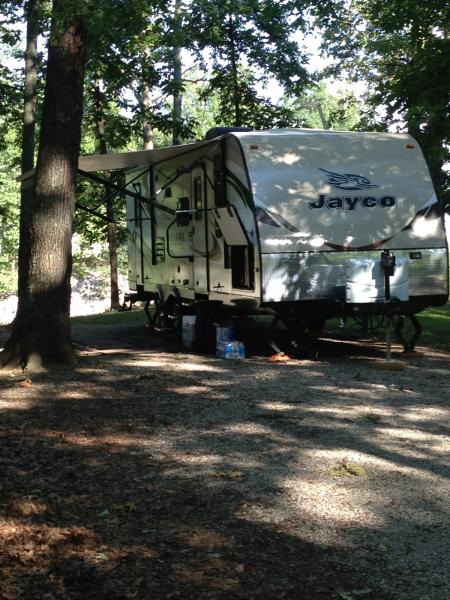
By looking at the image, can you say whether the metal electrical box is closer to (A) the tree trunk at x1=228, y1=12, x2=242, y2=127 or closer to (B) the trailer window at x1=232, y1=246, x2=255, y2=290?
(B) the trailer window at x1=232, y1=246, x2=255, y2=290

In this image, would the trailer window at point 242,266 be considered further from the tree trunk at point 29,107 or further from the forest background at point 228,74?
the tree trunk at point 29,107

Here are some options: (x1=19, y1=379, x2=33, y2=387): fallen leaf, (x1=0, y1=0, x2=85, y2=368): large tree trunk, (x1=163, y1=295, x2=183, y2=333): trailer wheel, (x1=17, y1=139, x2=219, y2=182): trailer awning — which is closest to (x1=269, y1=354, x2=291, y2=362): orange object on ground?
(x1=0, y1=0, x2=85, y2=368): large tree trunk

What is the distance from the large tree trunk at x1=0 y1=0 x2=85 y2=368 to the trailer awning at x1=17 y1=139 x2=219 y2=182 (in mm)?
2805

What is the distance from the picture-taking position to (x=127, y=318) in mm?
19422

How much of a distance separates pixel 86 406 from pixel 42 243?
9.34 feet

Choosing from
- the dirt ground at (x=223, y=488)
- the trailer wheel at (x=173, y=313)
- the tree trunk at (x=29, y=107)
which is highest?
the tree trunk at (x=29, y=107)

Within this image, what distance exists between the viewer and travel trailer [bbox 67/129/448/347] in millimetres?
10664

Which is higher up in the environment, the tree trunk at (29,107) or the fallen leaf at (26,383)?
the tree trunk at (29,107)

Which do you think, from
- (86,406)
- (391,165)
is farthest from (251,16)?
(86,406)

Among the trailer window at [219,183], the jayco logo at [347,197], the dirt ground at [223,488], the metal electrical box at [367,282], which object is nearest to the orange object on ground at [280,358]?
the metal electrical box at [367,282]

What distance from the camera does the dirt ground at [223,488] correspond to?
150 inches

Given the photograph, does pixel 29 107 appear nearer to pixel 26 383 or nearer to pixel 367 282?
pixel 367 282

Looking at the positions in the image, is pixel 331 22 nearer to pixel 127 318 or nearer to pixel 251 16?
pixel 251 16

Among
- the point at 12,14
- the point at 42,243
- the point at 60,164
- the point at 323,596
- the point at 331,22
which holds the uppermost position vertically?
the point at 331,22
